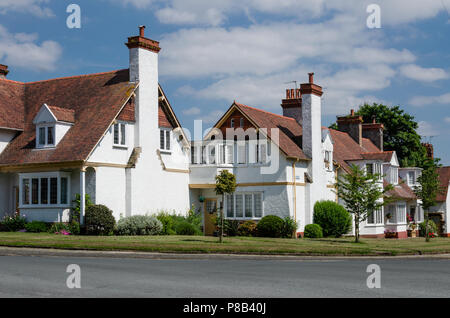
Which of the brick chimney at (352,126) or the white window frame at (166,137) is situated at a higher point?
the brick chimney at (352,126)

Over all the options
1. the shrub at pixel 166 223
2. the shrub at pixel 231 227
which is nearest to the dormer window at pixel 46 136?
the shrub at pixel 166 223

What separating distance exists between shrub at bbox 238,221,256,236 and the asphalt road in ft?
54.6

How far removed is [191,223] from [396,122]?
34.4 m

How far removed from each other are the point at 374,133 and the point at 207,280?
44.0 metres

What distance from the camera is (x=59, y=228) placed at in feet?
95.5

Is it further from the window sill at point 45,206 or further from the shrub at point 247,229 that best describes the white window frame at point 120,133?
the shrub at point 247,229

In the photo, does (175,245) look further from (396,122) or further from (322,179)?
(396,122)

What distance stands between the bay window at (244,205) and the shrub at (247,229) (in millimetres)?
813

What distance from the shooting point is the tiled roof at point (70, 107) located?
1172 inches

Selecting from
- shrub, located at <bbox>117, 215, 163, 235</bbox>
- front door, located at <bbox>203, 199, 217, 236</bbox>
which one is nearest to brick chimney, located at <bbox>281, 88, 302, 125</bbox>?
Result: front door, located at <bbox>203, 199, 217, 236</bbox>

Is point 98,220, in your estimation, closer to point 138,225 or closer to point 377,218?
point 138,225

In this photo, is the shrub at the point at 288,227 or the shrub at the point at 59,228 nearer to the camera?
the shrub at the point at 59,228

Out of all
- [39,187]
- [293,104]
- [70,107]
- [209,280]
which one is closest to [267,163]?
[293,104]

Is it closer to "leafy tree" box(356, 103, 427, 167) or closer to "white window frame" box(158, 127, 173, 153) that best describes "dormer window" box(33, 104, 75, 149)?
"white window frame" box(158, 127, 173, 153)
